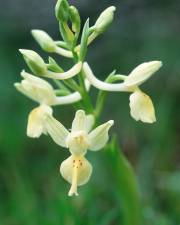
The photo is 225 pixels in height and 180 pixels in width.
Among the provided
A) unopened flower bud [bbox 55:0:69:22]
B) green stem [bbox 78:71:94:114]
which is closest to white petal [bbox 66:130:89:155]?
green stem [bbox 78:71:94:114]

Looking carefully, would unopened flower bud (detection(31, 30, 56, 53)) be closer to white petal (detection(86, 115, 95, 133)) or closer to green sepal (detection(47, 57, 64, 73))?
green sepal (detection(47, 57, 64, 73))

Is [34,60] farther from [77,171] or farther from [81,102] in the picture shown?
[77,171]

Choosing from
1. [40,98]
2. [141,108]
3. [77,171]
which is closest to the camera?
[77,171]

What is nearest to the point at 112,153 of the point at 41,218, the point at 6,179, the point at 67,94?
the point at 67,94

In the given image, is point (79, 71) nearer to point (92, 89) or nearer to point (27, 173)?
point (27, 173)

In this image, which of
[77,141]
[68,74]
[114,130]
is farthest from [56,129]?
[114,130]

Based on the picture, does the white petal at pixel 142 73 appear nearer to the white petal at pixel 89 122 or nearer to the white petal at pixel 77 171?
the white petal at pixel 89 122
